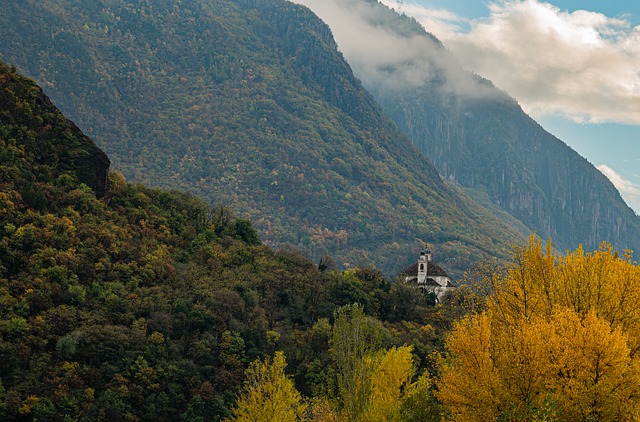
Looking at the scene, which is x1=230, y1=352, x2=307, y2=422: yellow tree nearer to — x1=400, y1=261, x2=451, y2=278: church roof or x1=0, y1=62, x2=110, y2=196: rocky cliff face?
x1=0, y1=62, x2=110, y2=196: rocky cliff face

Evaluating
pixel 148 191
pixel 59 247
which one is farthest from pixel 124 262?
pixel 148 191

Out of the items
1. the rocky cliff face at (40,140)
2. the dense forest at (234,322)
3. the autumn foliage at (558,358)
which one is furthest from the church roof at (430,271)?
the autumn foliage at (558,358)

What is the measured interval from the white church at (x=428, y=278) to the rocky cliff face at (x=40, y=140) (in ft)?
190

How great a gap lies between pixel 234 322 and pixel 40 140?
31.6m

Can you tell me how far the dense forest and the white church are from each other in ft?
33.2

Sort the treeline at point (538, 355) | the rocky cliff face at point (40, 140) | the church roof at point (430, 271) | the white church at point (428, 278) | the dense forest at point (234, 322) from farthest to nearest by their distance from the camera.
Result: the church roof at point (430, 271) < the white church at point (428, 278) < the rocky cliff face at point (40, 140) < the dense forest at point (234, 322) < the treeline at point (538, 355)

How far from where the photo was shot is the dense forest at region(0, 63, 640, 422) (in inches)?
1272

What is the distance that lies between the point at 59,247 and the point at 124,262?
8.08 metres

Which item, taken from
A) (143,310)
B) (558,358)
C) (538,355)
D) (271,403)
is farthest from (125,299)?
(558,358)

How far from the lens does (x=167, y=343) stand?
6975cm

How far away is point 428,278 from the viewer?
121 meters

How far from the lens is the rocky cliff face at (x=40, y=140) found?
78.0 m

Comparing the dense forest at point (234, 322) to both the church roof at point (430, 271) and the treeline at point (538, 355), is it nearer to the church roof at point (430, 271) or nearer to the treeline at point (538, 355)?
the treeline at point (538, 355)

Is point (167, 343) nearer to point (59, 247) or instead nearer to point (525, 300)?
point (59, 247)
